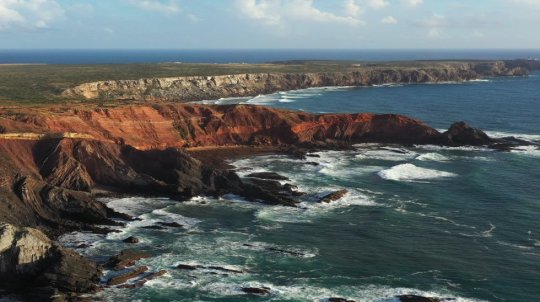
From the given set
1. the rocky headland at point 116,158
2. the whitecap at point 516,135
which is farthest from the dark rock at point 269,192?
the whitecap at point 516,135

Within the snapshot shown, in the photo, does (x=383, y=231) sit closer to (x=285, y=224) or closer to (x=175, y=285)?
(x=285, y=224)

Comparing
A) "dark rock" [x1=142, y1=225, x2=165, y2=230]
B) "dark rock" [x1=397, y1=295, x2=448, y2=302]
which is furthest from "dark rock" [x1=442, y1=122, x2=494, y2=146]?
"dark rock" [x1=397, y1=295, x2=448, y2=302]

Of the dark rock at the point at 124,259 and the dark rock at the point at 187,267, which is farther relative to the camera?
the dark rock at the point at 187,267

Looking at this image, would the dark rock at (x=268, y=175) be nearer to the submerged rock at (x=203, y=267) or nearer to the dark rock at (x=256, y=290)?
the submerged rock at (x=203, y=267)

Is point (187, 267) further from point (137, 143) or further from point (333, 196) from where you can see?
point (137, 143)

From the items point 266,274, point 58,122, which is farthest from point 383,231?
point 58,122

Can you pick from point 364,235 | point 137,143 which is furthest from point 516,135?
point 137,143

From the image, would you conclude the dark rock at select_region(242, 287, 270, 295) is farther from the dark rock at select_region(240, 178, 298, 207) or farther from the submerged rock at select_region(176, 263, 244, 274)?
the dark rock at select_region(240, 178, 298, 207)
